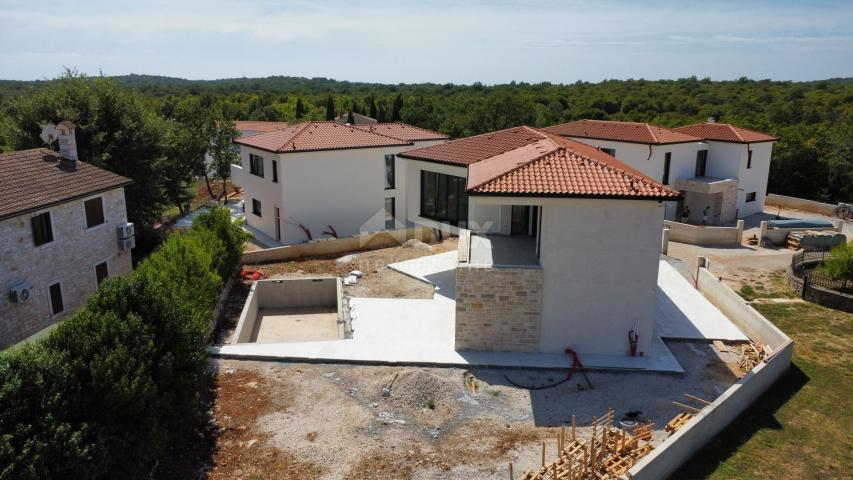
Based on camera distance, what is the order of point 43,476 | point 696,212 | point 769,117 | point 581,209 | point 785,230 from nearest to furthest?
point 43,476 → point 581,209 → point 785,230 → point 696,212 → point 769,117

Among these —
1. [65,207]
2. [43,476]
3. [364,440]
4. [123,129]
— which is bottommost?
[364,440]

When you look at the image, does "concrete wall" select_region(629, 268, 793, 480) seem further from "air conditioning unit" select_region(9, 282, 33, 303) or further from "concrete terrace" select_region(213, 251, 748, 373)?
"air conditioning unit" select_region(9, 282, 33, 303)

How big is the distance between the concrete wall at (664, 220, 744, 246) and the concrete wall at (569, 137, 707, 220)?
4.59 metres

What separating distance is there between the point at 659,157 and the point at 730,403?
85.2ft

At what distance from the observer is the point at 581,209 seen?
16.4 metres

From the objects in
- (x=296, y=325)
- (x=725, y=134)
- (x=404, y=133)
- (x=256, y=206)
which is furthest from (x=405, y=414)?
(x=725, y=134)

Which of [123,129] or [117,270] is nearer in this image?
[117,270]

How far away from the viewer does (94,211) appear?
23219mm

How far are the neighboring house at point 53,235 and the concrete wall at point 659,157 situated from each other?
28.3m

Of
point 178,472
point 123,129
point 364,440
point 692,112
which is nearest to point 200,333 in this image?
point 178,472

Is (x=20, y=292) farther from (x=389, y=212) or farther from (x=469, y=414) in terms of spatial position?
(x=389, y=212)

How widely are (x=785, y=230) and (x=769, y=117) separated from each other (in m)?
34.1

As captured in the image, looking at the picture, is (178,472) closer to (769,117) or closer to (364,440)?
(364,440)

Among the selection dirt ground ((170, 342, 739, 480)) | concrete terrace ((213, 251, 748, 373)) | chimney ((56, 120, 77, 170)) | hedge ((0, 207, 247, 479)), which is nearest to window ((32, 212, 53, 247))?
chimney ((56, 120, 77, 170))
